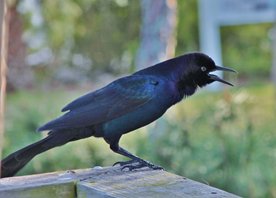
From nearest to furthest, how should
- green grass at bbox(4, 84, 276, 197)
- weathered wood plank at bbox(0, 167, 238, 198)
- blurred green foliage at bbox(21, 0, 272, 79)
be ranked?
weathered wood plank at bbox(0, 167, 238, 198) < green grass at bbox(4, 84, 276, 197) < blurred green foliage at bbox(21, 0, 272, 79)

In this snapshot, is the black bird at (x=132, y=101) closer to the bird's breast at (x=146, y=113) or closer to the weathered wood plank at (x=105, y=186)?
the bird's breast at (x=146, y=113)

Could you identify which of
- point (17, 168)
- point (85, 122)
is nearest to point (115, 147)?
point (85, 122)

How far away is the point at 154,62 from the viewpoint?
23.9 feet

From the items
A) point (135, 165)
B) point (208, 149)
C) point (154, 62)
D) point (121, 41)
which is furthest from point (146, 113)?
point (121, 41)

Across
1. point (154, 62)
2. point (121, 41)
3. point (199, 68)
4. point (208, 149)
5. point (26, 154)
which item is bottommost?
point (208, 149)

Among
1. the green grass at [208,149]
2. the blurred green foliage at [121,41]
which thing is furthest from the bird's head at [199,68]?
the blurred green foliage at [121,41]

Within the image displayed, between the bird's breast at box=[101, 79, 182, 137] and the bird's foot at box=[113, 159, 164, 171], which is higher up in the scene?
the bird's breast at box=[101, 79, 182, 137]

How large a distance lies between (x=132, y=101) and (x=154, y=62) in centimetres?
418

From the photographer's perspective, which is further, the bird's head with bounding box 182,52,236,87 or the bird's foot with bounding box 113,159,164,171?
the bird's head with bounding box 182,52,236,87

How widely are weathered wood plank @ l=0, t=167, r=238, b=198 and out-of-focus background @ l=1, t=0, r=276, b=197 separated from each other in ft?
6.40

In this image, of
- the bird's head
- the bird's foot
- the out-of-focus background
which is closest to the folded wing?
the bird's head

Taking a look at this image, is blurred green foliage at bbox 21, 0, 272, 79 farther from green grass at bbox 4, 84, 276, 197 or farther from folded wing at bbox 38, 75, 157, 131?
folded wing at bbox 38, 75, 157, 131

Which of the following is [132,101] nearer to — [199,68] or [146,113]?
[146,113]

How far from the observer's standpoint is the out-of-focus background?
16.1 feet
